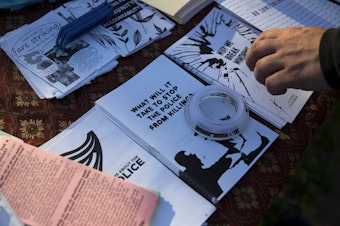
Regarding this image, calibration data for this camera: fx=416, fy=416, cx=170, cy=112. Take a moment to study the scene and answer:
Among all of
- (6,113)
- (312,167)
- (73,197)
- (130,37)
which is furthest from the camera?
(312,167)

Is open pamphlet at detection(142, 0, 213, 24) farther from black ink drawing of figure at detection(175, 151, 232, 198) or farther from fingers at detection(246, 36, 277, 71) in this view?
black ink drawing of figure at detection(175, 151, 232, 198)

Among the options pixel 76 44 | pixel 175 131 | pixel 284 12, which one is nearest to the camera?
pixel 175 131

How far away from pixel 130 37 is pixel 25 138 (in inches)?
12.3

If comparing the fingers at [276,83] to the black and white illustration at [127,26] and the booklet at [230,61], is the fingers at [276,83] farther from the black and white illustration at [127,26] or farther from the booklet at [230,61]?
the black and white illustration at [127,26]

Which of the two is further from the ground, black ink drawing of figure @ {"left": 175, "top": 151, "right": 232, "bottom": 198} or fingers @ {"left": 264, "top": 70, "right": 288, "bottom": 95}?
fingers @ {"left": 264, "top": 70, "right": 288, "bottom": 95}

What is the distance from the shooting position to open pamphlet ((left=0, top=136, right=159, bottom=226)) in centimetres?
62

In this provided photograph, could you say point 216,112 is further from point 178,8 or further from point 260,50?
point 178,8

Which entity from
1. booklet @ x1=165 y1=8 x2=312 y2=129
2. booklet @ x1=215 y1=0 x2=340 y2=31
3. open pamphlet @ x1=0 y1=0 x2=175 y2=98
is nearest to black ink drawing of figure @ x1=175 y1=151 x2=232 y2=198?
booklet @ x1=165 y1=8 x2=312 y2=129

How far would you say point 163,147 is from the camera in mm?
724

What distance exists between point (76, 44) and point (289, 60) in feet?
1.39

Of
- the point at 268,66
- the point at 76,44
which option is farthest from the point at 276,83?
the point at 76,44

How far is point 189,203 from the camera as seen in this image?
0.67 meters

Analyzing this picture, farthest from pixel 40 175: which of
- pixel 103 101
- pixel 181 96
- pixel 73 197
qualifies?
pixel 181 96

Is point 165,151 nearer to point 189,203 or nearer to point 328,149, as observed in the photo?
point 189,203
